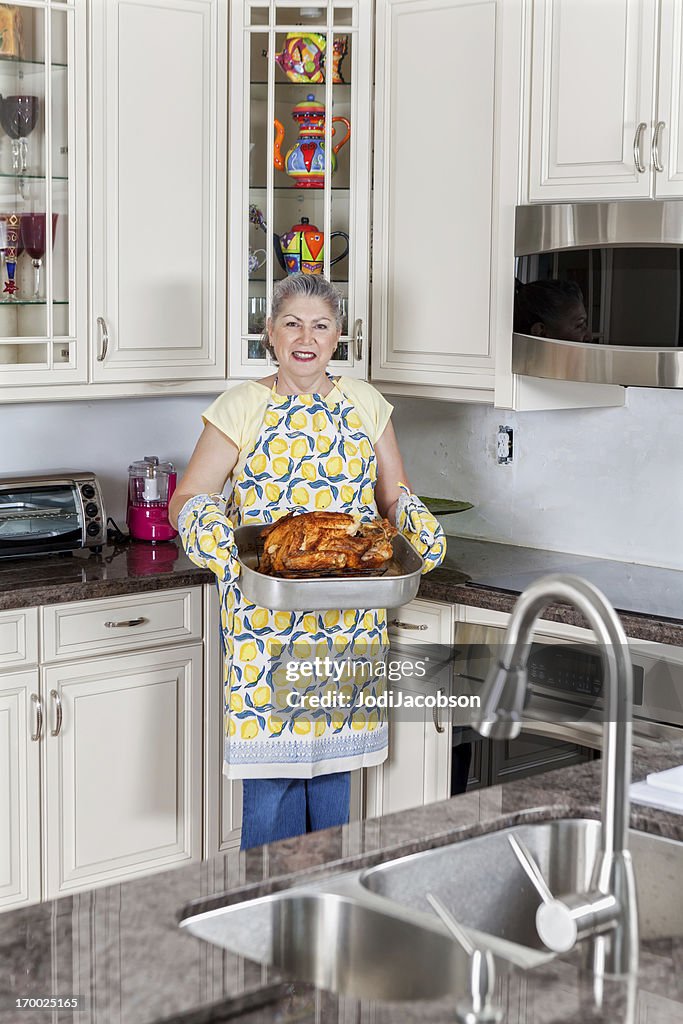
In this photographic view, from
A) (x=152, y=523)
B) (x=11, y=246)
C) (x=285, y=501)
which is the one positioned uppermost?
(x=11, y=246)

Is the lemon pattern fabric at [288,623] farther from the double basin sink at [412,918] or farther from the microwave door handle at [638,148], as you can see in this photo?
the double basin sink at [412,918]

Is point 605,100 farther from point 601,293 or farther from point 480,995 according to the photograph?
point 480,995

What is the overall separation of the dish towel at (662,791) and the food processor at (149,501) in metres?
1.95

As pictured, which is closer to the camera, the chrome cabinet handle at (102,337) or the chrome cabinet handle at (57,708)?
the chrome cabinet handle at (57,708)

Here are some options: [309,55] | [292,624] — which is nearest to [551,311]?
[292,624]

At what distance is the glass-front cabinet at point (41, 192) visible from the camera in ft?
9.17

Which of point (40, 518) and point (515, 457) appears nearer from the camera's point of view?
point (40, 518)

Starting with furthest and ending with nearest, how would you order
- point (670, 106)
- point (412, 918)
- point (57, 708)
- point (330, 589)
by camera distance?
1. point (57, 708)
2. point (670, 106)
3. point (330, 589)
4. point (412, 918)

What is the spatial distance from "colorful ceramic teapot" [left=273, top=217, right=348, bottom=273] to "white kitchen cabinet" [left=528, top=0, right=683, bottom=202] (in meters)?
0.60

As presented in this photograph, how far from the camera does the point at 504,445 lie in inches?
129

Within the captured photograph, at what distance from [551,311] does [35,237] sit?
117cm

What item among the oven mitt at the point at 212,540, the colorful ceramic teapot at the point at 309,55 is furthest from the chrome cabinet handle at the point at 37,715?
the colorful ceramic teapot at the point at 309,55

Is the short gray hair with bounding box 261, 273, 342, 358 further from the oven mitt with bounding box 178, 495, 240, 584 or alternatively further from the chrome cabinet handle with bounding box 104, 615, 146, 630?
the chrome cabinet handle with bounding box 104, 615, 146, 630

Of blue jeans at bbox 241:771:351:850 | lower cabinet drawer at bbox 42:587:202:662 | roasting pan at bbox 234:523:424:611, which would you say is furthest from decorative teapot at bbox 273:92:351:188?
blue jeans at bbox 241:771:351:850
